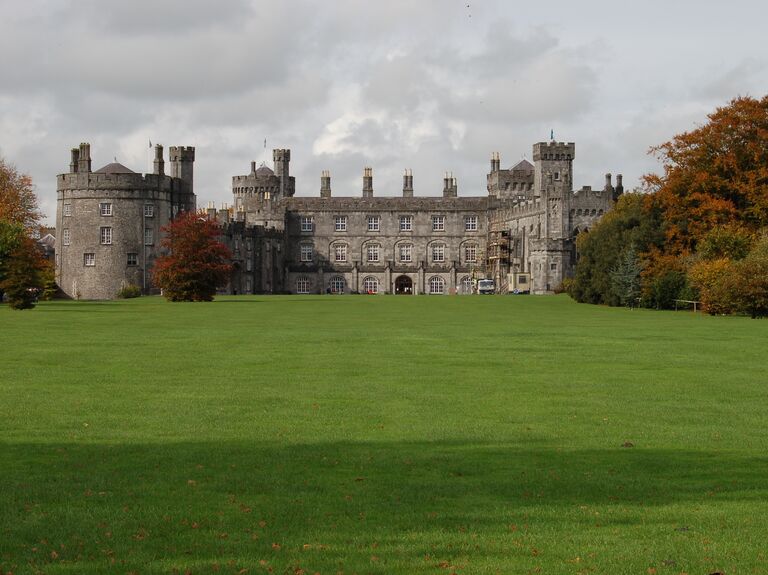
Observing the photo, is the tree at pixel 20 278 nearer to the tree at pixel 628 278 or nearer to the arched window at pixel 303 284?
the tree at pixel 628 278

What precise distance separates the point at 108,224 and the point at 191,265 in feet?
81.3

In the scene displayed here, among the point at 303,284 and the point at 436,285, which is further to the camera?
the point at 436,285

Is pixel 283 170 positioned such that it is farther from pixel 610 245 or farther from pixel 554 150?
pixel 610 245

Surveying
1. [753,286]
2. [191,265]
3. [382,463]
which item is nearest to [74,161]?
[191,265]

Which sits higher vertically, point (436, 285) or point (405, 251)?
point (405, 251)

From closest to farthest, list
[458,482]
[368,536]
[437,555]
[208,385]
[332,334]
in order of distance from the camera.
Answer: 1. [437,555]
2. [368,536]
3. [458,482]
4. [208,385]
5. [332,334]

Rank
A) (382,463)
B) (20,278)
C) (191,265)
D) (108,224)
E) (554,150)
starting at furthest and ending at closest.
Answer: (554,150) < (108,224) < (191,265) < (20,278) < (382,463)

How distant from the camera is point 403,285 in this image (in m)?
126

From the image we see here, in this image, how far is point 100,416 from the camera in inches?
601

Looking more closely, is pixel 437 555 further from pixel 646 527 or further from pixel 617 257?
pixel 617 257

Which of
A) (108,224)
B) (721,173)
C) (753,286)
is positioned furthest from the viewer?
(108,224)

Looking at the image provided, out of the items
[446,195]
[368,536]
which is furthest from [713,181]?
[446,195]

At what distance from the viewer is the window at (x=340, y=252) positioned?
127 metres

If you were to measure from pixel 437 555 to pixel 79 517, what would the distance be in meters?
3.16
